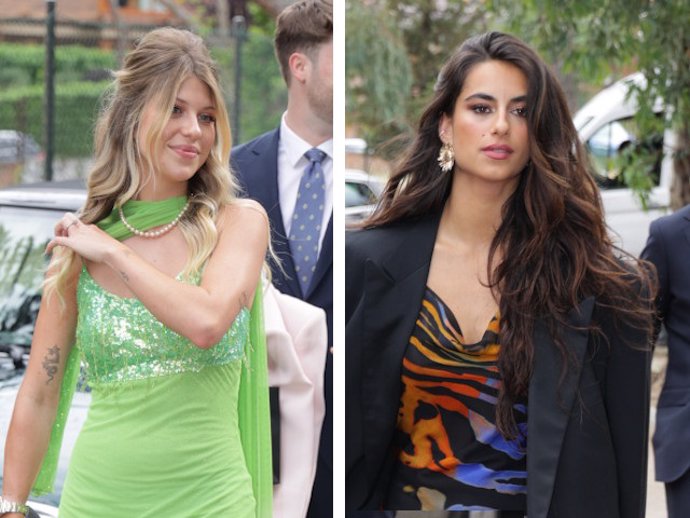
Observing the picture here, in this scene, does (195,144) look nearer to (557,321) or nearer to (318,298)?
(318,298)

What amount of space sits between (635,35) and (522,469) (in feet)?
15.6

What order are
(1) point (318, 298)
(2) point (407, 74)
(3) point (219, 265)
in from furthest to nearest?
(2) point (407, 74) → (1) point (318, 298) → (3) point (219, 265)

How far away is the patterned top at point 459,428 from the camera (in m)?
3.44

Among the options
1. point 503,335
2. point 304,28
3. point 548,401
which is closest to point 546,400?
point 548,401

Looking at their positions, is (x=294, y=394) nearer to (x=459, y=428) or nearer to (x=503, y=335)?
(x=459, y=428)

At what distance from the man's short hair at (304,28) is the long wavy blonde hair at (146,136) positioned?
2.40ft

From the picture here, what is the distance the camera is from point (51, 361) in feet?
10.5

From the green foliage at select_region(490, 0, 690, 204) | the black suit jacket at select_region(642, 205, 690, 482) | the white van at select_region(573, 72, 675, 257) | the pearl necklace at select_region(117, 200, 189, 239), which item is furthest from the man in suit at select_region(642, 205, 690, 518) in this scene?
the white van at select_region(573, 72, 675, 257)

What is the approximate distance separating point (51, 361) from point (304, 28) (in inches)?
51.4

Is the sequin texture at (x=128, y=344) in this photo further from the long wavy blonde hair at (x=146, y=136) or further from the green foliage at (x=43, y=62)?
the green foliage at (x=43, y=62)

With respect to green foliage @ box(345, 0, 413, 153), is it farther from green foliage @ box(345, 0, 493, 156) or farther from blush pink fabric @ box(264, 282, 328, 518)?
blush pink fabric @ box(264, 282, 328, 518)

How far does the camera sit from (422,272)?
3627 mm

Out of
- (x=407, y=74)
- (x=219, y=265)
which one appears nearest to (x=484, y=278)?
(x=219, y=265)

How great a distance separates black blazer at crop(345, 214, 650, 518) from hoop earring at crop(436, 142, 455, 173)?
0.18 metres
